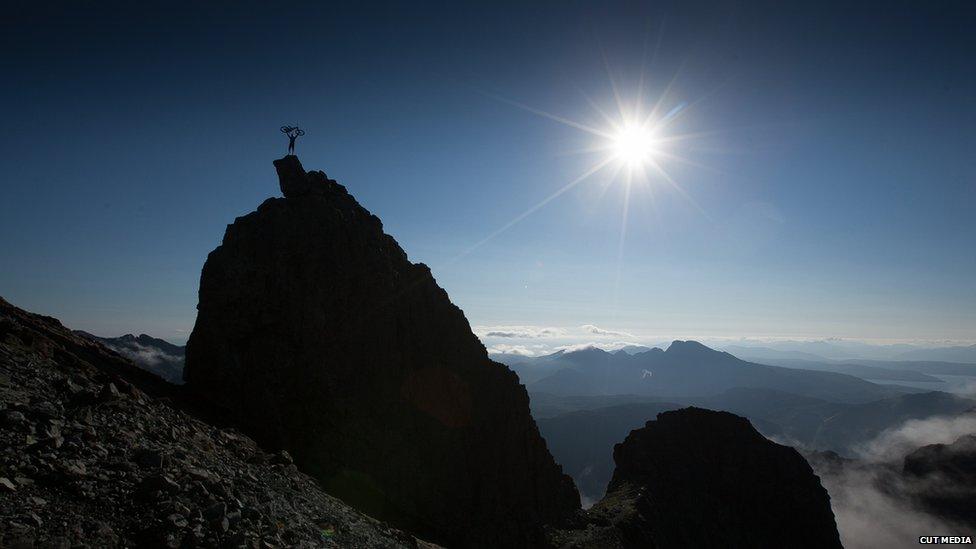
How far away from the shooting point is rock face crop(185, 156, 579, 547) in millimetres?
47344

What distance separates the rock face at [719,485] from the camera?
92.8m

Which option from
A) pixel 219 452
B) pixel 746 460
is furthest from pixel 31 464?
pixel 746 460

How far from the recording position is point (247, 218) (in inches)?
2089

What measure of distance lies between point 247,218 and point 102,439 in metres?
38.0

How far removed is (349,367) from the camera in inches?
2061

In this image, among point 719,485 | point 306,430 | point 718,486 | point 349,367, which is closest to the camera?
Result: point 306,430

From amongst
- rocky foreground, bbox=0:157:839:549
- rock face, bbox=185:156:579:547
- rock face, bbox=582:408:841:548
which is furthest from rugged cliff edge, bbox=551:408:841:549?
rock face, bbox=185:156:579:547

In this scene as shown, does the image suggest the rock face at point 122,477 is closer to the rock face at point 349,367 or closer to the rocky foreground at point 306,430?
the rocky foreground at point 306,430

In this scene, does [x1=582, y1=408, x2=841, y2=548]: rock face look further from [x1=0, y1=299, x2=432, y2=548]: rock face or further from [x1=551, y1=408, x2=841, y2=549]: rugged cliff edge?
[x1=0, y1=299, x2=432, y2=548]: rock face

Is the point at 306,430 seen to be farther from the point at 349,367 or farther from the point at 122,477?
the point at 122,477

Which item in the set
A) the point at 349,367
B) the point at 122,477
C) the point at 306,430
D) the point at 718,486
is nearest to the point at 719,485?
the point at 718,486

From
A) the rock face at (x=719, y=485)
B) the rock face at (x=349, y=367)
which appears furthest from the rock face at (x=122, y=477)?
the rock face at (x=719, y=485)

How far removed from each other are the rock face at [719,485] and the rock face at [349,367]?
40.5 metres

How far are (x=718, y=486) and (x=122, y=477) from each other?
394 feet
